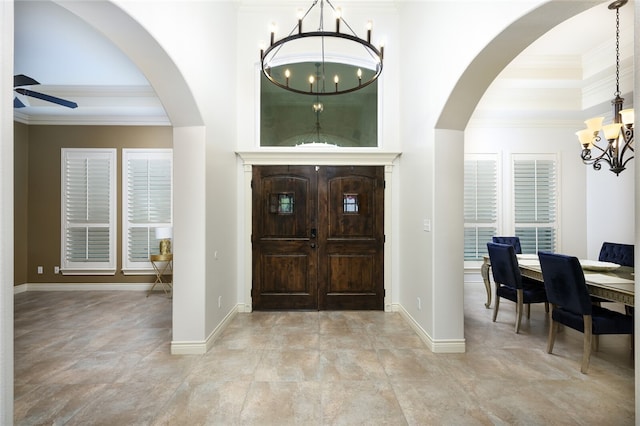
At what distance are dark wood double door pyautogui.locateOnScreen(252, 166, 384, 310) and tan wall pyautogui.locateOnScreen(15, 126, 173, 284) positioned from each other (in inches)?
104

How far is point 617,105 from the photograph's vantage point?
3514mm

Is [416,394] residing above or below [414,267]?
below

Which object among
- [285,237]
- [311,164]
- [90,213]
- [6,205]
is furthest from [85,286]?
[6,205]

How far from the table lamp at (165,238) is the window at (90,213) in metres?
1.04

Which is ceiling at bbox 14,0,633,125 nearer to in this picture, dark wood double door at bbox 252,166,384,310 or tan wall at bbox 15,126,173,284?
tan wall at bbox 15,126,173,284

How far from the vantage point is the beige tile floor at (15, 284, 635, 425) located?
2197 millimetres

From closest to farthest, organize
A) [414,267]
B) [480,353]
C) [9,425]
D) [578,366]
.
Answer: [9,425] → [578,366] → [480,353] → [414,267]

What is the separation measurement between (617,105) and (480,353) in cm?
324

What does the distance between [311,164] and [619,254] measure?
170 inches

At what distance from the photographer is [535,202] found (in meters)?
5.89

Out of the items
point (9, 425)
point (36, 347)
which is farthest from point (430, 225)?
point (36, 347)

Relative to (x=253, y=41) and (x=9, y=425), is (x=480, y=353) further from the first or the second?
(x=253, y=41)

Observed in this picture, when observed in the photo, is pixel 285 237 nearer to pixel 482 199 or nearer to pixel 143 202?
pixel 143 202

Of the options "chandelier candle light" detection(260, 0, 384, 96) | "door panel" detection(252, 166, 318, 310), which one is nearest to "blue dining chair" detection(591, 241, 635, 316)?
"door panel" detection(252, 166, 318, 310)
